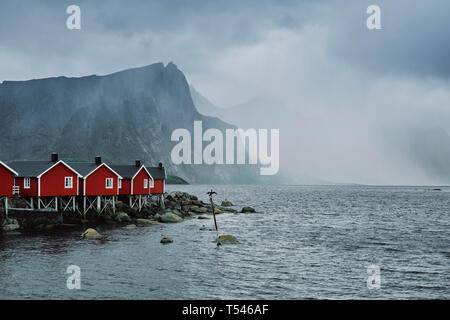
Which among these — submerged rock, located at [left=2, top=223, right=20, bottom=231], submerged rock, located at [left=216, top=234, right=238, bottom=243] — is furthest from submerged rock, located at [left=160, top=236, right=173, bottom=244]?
submerged rock, located at [left=2, top=223, right=20, bottom=231]

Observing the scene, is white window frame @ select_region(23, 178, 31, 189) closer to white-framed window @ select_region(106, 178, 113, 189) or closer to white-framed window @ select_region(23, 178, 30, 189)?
white-framed window @ select_region(23, 178, 30, 189)

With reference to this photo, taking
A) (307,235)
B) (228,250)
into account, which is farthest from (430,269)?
(307,235)

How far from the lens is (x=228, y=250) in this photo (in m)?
40.8

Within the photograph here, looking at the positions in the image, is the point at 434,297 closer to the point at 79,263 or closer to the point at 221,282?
the point at 221,282

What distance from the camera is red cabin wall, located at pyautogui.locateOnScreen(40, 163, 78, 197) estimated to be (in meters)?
54.9

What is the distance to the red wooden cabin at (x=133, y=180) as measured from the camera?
67.2m

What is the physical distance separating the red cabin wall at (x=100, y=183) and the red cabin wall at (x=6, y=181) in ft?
35.9

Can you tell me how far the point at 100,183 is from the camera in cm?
6125

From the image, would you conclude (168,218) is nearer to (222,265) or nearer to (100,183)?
(100,183)

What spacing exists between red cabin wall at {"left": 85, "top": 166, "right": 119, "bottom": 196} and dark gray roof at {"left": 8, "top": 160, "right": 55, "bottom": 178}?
6.14 metres

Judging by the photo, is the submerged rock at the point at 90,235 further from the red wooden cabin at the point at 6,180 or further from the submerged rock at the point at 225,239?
the submerged rock at the point at 225,239

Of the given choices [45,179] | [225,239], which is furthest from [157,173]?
[225,239]

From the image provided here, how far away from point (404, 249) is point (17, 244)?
37838 mm

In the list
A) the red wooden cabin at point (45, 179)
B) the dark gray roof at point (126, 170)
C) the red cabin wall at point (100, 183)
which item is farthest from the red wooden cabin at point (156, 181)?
the red wooden cabin at point (45, 179)
